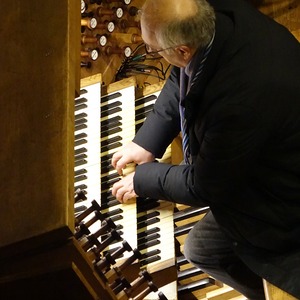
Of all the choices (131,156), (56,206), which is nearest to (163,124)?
(131,156)

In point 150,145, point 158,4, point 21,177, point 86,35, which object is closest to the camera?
point 21,177

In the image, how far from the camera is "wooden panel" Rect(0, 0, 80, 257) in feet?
4.33

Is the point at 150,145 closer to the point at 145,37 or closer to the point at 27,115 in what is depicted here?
the point at 145,37

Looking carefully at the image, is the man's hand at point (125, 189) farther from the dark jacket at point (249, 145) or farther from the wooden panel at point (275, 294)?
the wooden panel at point (275, 294)

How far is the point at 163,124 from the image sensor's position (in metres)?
2.16

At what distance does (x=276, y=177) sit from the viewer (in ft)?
5.81

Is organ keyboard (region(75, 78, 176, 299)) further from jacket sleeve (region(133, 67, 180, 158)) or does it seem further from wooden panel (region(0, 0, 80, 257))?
wooden panel (region(0, 0, 80, 257))

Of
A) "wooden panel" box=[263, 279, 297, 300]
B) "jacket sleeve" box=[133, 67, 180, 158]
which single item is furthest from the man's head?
"wooden panel" box=[263, 279, 297, 300]

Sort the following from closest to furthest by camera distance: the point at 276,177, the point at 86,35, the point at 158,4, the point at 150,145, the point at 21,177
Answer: the point at 21,177 < the point at 158,4 < the point at 276,177 < the point at 150,145 < the point at 86,35

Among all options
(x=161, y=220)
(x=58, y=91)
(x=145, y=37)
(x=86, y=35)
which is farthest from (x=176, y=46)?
(x=86, y=35)

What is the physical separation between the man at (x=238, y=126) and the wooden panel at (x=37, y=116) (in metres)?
0.28

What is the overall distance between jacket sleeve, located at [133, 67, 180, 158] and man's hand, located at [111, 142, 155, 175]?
0.6 inches

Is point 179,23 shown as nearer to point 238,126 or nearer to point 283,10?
point 238,126

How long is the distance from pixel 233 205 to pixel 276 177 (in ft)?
0.50
